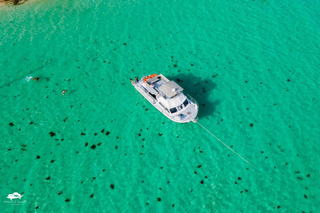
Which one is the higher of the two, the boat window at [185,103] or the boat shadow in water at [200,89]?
the boat window at [185,103]

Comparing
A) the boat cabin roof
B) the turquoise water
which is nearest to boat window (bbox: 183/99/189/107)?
the boat cabin roof

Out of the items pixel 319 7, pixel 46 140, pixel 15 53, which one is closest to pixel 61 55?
pixel 15 53

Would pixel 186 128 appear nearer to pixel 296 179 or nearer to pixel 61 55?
pixel 296 179

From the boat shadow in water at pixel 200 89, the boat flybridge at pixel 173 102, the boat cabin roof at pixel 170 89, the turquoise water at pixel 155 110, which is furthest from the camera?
the boat shadow in water at pixel 200 89

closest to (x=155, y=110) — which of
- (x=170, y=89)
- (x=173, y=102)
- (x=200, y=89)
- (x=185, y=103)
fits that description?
(x=173, y=102)

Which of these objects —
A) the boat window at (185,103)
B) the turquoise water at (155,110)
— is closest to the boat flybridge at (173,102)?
the boat window at (185,103)

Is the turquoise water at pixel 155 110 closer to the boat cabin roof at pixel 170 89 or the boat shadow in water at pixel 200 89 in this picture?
the boat shadow in water at pixel 200 89
